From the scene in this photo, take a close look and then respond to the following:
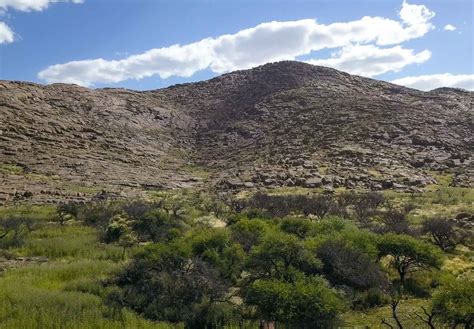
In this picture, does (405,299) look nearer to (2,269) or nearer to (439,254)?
(439,254)

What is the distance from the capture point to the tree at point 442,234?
28141 mm

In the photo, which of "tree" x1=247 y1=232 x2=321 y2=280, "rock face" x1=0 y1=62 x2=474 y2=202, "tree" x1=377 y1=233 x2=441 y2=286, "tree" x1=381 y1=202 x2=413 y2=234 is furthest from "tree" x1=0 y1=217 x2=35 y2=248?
"tree" x1=381 y1=202 x2=413 y2=234

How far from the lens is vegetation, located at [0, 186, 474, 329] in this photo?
1418 cm

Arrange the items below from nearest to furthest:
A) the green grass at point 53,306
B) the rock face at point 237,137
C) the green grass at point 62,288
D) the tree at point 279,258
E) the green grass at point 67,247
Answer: the green grass at point 53,306
the green grass at point 62,288
the tree at point 279,258
the green grass at point 67,247
the rock face at point 237,137

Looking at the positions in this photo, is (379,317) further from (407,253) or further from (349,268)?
(407,253)

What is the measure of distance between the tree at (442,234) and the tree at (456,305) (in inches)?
550

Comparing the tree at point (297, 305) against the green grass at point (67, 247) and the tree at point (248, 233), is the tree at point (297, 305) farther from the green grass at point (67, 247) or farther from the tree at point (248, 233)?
the green grass at point (67, 247)

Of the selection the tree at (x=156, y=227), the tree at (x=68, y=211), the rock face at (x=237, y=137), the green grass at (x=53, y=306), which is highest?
the rock face at (x=237, y=137)

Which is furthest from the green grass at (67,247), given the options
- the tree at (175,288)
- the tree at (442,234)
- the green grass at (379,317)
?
the tree at (442,234)

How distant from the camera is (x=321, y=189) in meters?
54.3

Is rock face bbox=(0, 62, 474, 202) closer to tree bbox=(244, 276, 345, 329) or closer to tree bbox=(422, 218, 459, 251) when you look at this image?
tree bbox=(422, 218, 459, 251)

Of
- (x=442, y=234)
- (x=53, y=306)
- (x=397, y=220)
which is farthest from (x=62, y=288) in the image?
(x=397, y=220)

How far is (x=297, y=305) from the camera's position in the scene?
14.1 meters

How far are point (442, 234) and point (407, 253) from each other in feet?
29.0
